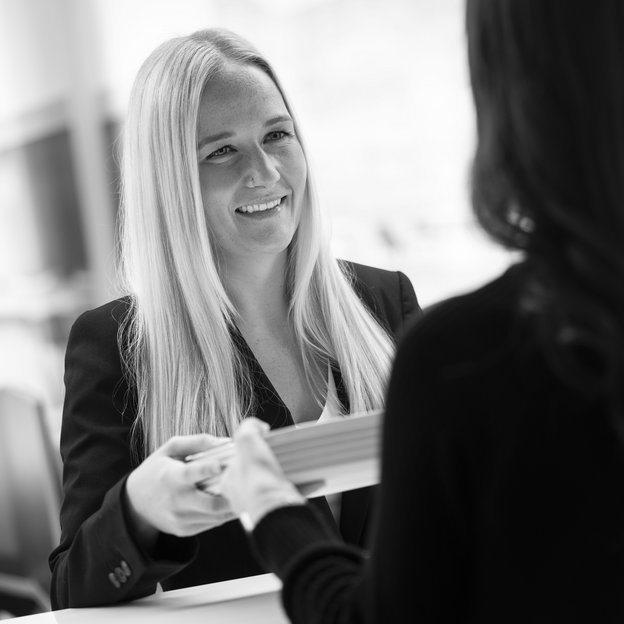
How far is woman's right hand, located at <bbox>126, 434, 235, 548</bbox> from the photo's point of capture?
Answer: 42.5 inches

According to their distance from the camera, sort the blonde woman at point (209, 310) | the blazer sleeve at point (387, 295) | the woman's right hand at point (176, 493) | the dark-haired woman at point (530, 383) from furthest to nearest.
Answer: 1. the blazer sleeve at point (387, 295)
2. the blonde woman at point (209, 310)
3. the woman's right hand at point (176, 493)
4. the dark-haired woman at point (530, 383)

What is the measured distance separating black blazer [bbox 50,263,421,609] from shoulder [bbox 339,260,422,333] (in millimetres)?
245

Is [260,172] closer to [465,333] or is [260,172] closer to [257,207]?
[257,207]

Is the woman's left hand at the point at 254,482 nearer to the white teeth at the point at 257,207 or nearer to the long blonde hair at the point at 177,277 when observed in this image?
the long blonde hair at the point at 177,277

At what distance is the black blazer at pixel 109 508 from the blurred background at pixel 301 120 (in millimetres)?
2894

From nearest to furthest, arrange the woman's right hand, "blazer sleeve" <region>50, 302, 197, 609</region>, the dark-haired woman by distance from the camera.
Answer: the dark-haired woman → the woman's right hand → "blazer sleeve" <region>50, 302, 197, 609</region>

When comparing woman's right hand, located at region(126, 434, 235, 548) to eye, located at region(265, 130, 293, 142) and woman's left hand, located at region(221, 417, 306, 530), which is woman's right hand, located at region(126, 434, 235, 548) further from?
eye, located at region(265, 130, 293, 142)

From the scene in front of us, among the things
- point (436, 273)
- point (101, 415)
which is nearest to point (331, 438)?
point (101, 415)

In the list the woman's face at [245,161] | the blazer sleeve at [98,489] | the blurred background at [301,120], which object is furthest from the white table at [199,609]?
the blurred background at [301,120]

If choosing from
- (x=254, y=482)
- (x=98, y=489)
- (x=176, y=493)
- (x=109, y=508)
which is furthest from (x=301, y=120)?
(x=254, y=482)

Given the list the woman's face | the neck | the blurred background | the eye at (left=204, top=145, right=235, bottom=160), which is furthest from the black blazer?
the blurred background

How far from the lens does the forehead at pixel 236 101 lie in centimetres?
158

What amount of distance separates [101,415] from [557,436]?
0.99 meters

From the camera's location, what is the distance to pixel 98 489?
1.41m
